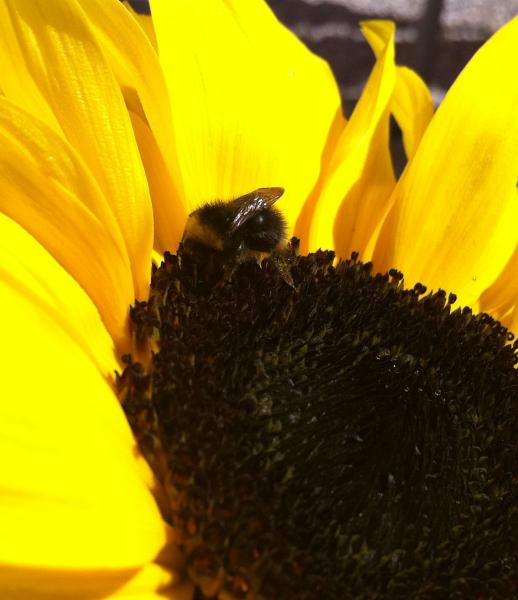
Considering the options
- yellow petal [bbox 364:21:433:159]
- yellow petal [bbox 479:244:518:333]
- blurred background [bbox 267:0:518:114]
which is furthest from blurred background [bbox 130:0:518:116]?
yellow petal [bbox 479:244:518:333]

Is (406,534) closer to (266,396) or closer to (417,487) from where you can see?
(417,487)

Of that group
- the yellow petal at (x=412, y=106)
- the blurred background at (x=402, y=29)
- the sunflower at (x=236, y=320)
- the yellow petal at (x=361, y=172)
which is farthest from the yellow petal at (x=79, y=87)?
the blurred background at (x=402, y=29)

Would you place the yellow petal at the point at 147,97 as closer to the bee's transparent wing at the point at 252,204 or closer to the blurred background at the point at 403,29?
the bee's transparent wing at the point at 252,204

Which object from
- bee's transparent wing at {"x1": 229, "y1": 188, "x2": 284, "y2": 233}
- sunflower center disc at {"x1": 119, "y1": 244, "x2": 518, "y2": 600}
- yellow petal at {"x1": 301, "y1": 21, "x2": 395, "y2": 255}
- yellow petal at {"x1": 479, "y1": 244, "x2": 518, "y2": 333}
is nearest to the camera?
sunflower center disc at {"x1": 119, "y1": 244, "x2": 518, "y2": 600}

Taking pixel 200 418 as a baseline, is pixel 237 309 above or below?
above

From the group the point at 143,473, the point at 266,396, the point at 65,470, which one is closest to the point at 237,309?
the point at 266,396

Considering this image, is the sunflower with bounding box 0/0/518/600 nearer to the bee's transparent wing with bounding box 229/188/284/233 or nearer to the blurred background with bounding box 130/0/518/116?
the bee's transparent wing with bounding box 229/188/284/233

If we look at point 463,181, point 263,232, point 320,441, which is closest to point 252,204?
point 263,232
